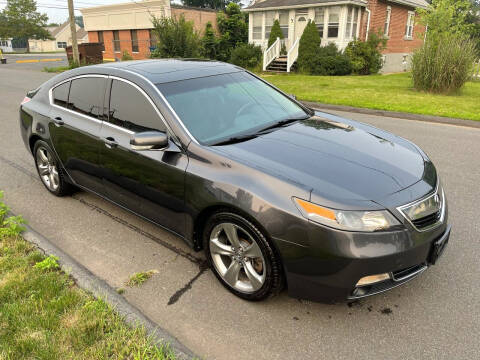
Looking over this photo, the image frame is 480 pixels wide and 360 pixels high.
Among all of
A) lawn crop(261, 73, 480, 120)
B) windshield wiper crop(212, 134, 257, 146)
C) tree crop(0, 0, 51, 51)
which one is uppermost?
tree crop(0, 0, 51, 51)

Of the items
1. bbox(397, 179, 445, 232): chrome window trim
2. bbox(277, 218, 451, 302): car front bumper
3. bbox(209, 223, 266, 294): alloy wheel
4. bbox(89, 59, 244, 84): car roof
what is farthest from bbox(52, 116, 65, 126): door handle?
bbox(397, 179, 445, 232): chrome window trim

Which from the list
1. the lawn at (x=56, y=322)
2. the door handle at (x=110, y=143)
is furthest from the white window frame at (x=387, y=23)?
the lawn at (x=56, y=322)

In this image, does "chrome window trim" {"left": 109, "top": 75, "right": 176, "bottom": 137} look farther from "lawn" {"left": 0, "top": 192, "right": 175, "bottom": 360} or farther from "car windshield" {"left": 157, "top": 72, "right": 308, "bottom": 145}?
"lawn" {"left": 0, "top": 192, "right": 175, "bottom": 360}

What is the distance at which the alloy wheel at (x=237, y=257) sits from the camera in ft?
9.15

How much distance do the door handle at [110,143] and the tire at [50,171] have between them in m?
1.24

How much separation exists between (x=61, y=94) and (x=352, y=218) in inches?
146

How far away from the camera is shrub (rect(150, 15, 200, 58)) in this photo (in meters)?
18.5

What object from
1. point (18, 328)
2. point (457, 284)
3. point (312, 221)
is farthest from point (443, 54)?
point (18, 328)

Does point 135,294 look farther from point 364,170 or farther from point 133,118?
point 364,170

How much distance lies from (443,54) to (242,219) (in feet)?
39.2

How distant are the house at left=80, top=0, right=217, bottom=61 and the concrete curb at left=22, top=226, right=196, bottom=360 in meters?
29.3

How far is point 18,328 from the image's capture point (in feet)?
8.43

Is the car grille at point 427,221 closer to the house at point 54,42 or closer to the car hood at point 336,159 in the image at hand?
the car hood at point 336,159

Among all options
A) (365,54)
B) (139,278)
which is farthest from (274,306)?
(365,54)
